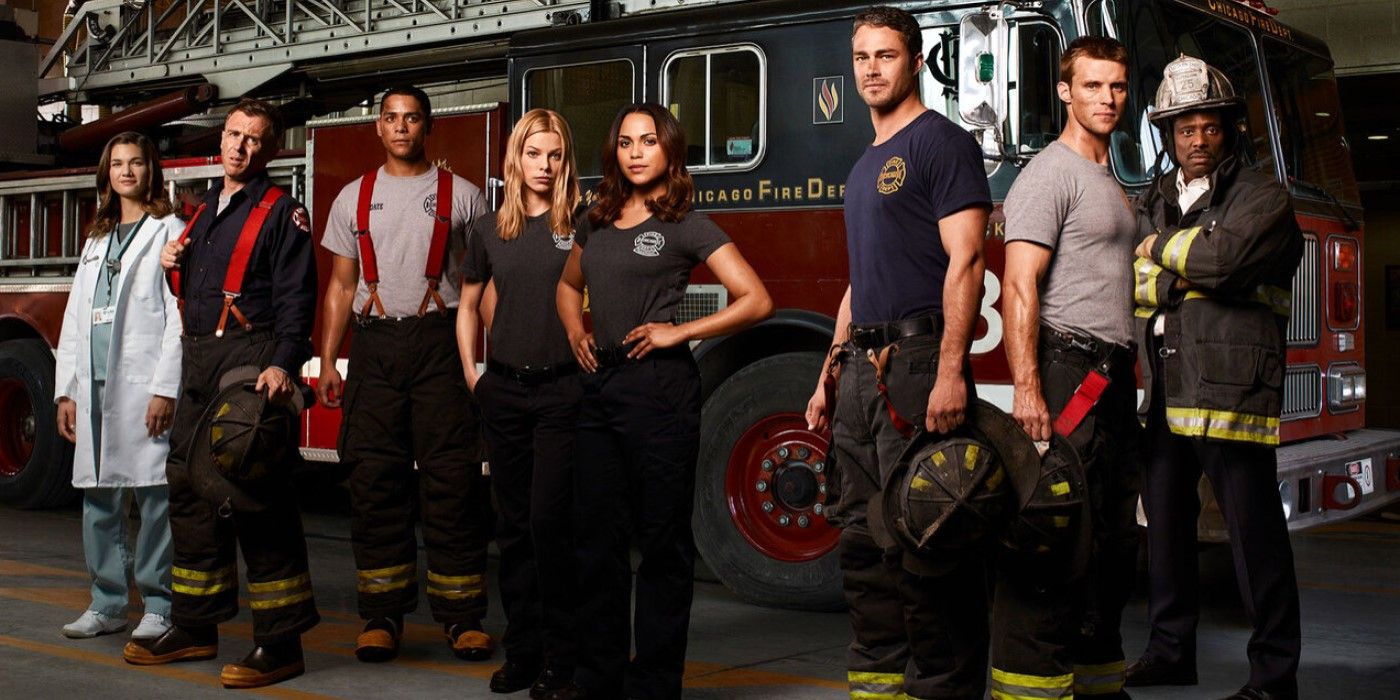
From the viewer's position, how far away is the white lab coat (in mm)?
6043

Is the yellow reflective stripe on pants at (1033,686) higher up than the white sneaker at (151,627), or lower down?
higher up

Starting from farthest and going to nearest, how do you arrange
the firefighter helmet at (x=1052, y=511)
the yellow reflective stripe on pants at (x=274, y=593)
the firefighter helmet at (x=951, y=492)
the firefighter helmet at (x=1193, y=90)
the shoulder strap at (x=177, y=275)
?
1. the shoulder strap at (x=177, y=275)
2. the yellow reflective stripe on pants at (x=274, y=593)
3. the firefighter helmet at (x=1193, y=90)
4. the firefighter helmet at (x=1052, y=511)
5. the firefighter helmet at (x=951, y=492)

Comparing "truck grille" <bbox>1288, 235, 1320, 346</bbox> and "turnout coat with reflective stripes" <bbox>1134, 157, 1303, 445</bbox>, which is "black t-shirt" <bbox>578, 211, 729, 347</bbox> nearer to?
"turnout coat with reflective stripes" <bbox>1134, 157, 1303, 445</bbox>

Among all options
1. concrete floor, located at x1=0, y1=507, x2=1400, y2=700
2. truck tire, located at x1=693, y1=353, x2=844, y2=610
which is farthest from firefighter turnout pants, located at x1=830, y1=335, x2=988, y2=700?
truck tire, located at x1=693, y1=353, x2=844, y2=610

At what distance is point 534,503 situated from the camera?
530 cm

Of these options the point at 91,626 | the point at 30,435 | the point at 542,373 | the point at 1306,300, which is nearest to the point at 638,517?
the point at 542,373

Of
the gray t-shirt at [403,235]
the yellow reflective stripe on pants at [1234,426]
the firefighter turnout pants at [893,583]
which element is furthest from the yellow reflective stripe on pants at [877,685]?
the gray t-shirt at [403,235]

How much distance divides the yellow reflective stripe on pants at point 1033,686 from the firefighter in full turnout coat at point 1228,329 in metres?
1.10

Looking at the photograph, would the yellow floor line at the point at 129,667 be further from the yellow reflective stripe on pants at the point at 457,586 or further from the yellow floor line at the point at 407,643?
the yellow reflective stripe on pants at the point at 457,586

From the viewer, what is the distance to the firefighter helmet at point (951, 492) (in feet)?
13.2

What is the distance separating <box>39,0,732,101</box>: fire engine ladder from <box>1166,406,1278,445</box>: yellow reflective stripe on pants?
350 cm

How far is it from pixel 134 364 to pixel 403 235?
1163mm

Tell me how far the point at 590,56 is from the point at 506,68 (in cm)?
105

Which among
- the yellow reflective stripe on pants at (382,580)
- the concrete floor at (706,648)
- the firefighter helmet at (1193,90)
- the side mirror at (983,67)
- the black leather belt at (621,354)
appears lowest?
the concrete floor at (706,648)
